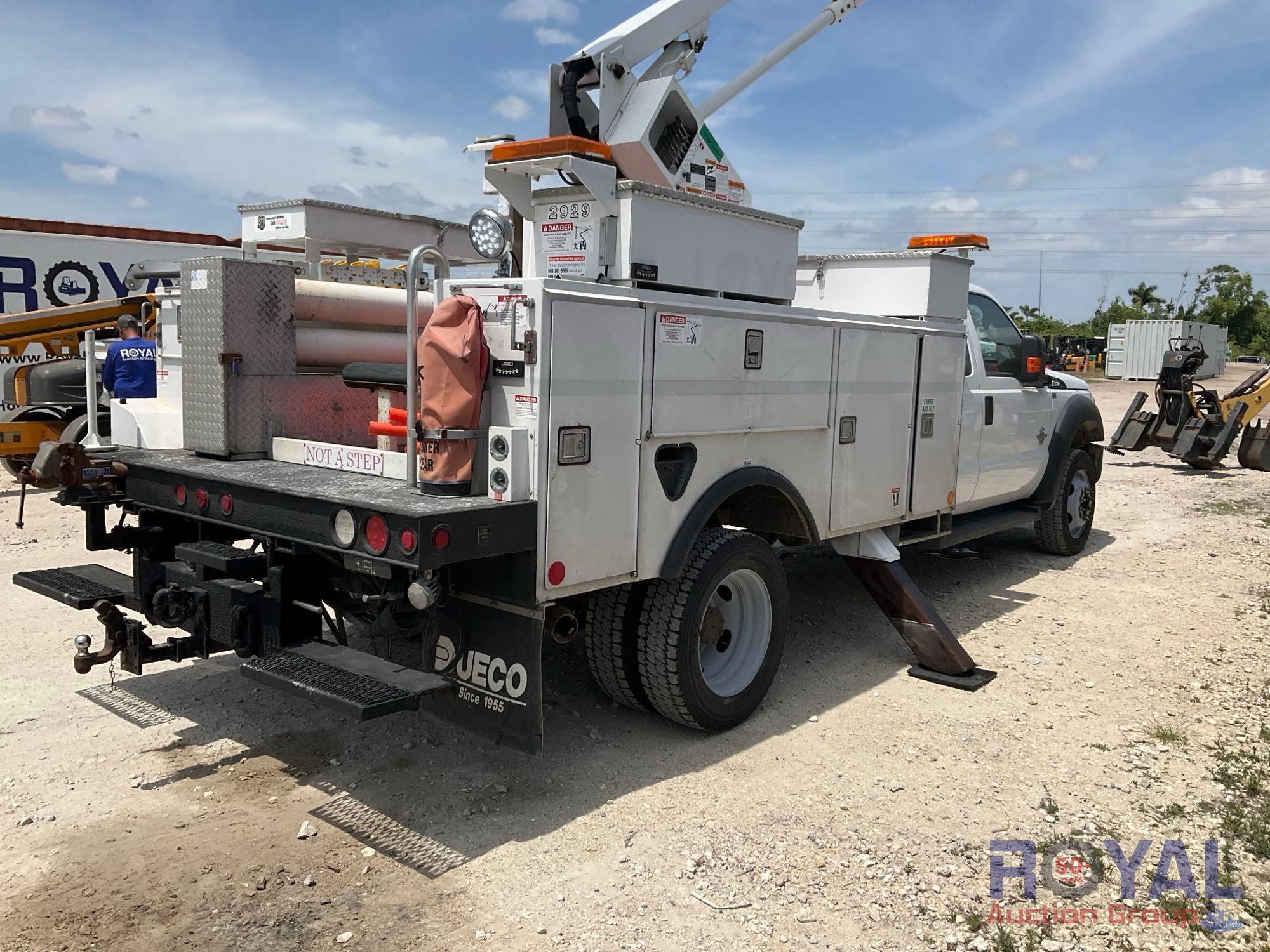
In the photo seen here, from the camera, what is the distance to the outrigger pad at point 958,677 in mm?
5457

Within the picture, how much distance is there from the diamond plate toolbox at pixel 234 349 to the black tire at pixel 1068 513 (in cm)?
630

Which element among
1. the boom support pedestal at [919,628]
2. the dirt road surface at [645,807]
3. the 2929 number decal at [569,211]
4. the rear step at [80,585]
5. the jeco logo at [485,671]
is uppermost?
the 2929 number decal at [569,211]

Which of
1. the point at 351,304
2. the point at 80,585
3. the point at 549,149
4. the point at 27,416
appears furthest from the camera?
the point at 27,416

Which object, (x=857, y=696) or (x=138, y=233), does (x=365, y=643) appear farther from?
(x=138, y=233)

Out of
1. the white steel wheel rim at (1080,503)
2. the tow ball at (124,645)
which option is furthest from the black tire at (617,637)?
the white steel wheel rim at (1080,503)

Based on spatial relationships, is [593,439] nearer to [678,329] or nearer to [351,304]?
[678,329]

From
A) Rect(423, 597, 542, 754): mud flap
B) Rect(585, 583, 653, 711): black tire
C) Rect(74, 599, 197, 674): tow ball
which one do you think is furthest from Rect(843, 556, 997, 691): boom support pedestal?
Rect(74, 599, 197, 674): tow ball

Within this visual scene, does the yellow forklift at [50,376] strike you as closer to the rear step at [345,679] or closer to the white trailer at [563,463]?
the white trailer at [563,463]

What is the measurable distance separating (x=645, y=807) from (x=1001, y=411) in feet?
14.9

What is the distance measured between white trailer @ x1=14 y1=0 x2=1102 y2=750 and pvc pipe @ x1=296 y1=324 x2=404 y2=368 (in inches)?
3.0

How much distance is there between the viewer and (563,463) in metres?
3.78

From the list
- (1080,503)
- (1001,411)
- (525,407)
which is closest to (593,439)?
(525,407)

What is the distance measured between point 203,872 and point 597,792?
4.86ft

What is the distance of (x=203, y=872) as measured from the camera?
352cm
